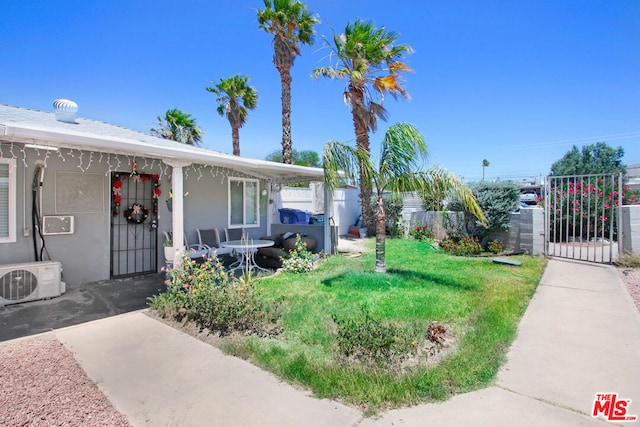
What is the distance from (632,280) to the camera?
6359 mm

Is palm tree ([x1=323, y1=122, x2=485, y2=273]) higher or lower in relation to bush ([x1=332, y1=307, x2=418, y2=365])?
higher

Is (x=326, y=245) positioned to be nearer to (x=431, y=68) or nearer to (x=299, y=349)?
(x=299, y=349)

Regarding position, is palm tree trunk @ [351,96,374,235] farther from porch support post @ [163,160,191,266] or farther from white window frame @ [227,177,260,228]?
porch support post @ [163,160,191,266]

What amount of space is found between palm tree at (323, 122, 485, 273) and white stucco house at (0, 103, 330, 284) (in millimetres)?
1687

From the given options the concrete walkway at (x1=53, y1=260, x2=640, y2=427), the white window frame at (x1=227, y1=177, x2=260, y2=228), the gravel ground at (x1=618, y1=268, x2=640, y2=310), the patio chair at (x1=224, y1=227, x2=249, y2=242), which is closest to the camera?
the concrete walkway at (x1=53, y1=260, x2=640, y2=427)

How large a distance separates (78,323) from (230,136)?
1588cm

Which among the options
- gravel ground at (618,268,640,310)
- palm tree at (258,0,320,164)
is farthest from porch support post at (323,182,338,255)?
A: palm tree at (258,0,320,164)

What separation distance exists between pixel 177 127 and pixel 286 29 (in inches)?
381

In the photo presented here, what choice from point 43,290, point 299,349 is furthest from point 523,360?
point 43,290

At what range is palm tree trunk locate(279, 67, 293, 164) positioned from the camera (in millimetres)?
14645

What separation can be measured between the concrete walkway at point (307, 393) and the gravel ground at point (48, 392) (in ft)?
0.37

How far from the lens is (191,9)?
8.70 metres

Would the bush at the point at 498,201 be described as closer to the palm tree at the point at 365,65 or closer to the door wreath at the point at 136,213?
the palm tree at the point at 365,65

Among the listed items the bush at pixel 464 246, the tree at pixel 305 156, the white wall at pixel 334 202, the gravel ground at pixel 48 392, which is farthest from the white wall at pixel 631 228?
the tree at pixel 305 156
